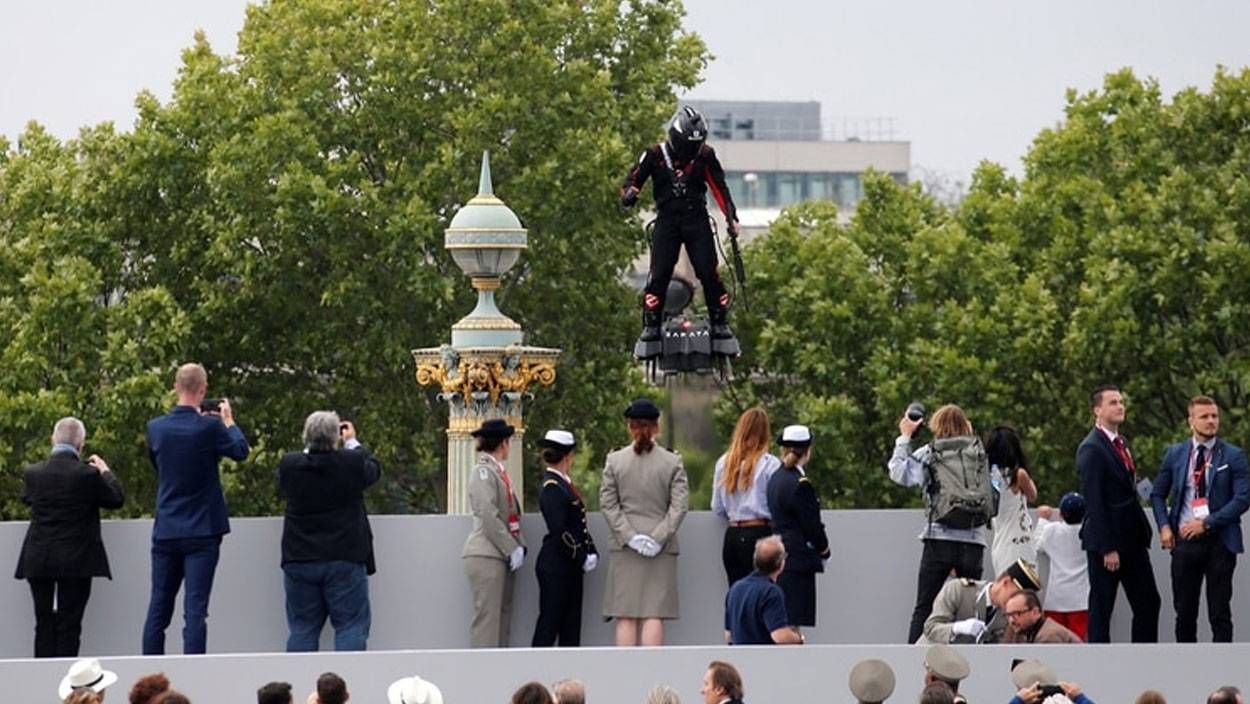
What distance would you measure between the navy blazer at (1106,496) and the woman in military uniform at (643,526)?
2275mm

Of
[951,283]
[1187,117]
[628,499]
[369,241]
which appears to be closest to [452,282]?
[369,241]

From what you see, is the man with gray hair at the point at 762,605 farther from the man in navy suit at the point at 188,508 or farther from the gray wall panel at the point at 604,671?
the man in navy suit at the point at 188,508

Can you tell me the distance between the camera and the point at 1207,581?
1792cm

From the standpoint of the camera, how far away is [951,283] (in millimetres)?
49125

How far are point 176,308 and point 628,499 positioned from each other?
1109 inches

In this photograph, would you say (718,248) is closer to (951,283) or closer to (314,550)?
(314,550)

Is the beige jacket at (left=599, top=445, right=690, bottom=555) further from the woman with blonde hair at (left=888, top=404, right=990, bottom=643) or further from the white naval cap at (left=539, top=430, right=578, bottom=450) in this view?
the woman with blonde hair at (left=888, top=404, right=990, bottom=643)

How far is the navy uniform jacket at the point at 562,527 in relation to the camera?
17781mm

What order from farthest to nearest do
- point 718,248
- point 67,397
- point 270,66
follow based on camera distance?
point 270,66 < point 67,397 < point 718,248

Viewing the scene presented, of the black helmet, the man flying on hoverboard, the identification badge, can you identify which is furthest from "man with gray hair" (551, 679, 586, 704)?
the black helmet

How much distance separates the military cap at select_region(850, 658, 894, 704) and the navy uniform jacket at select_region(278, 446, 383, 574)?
3.94 metres

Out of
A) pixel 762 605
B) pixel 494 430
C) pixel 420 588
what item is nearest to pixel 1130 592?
pixel 762 605

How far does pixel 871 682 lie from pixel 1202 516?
4.37 metres

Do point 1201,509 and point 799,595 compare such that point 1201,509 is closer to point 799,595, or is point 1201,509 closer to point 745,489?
point 799,595
